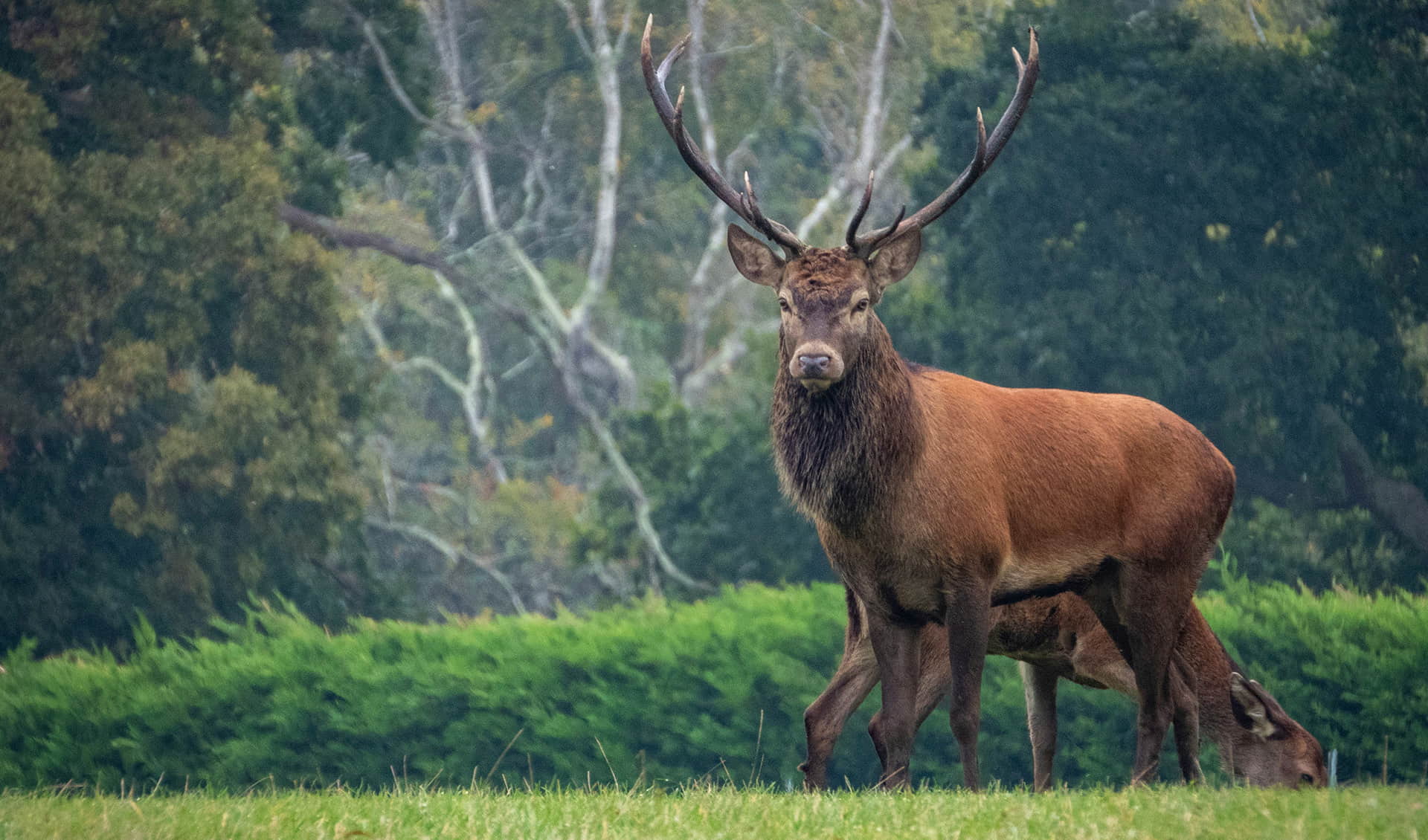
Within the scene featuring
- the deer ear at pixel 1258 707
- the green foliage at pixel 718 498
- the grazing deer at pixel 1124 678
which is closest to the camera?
the grazing deer at pixel 1124 678

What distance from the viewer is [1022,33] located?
20609mm

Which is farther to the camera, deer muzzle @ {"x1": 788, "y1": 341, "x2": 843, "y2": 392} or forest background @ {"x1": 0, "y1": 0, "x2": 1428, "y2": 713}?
forest background @ {"x1": 0, "y1": 0, "x2": 1428, "y2": 713}

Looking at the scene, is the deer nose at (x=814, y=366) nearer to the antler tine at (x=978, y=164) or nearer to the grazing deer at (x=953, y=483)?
the grazing deer at (x=953, y=483)

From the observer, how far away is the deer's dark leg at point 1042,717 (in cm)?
845

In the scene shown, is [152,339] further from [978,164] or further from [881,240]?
[978,164]

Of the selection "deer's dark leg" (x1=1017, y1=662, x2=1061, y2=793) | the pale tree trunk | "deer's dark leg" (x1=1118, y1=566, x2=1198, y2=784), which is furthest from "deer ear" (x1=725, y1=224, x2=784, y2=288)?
the pale tree trunk

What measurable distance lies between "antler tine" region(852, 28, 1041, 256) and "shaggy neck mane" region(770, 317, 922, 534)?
36cm

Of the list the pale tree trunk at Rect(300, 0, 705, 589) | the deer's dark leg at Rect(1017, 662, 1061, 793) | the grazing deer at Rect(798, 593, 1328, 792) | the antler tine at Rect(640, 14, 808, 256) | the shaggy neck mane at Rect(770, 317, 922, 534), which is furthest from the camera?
the pale tree trunk at Rect(300, 0, 705, 589)

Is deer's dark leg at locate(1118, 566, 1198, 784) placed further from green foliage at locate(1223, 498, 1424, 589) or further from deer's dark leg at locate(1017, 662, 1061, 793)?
green foliage at locate(1223, 498, 1424, 589)

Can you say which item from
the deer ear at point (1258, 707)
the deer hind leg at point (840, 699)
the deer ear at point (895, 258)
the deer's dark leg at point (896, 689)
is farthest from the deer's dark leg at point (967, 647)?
the deer ear at point (1258, 707)

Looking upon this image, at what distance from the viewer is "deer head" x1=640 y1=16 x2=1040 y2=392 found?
675 cm

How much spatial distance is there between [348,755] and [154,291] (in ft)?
26.6

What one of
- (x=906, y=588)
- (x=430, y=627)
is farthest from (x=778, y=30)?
(x=906, y=588)

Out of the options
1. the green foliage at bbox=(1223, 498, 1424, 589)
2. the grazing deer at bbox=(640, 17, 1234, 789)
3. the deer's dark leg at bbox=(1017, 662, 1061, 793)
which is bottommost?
the green foliage at bbox=(1223, 498, 1424, 589)
